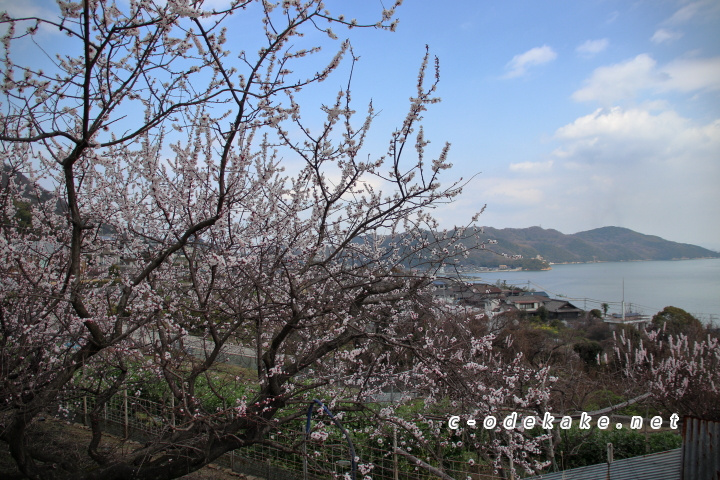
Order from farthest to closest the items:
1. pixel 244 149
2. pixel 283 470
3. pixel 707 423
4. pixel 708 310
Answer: pixel 708 310
pixel 283 470
pixel 244 149
pixel 707 423

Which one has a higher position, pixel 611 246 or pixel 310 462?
pixel 611 246

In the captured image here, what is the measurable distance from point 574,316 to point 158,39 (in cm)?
3140

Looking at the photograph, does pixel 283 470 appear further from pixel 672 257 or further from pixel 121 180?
pixel 672 257

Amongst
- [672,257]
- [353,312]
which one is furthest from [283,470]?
[672,257]

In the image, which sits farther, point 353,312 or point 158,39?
point 353,312

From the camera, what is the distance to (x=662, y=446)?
296 inches

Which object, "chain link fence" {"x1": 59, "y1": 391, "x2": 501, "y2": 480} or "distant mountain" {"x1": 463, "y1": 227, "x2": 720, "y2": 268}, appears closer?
"chain link fence" {"x1": 59, "y1": 391, "x2": 501, "y2": 480}

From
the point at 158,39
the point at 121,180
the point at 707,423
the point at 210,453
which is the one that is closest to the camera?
the point at 158,39

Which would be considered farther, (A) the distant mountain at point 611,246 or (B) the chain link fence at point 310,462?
(A) the distant mountain at point 611,246

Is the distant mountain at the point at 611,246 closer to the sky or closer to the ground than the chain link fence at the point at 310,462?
closer to the sky

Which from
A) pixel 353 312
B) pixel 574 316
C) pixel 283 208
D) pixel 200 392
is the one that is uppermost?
pixel 283 208

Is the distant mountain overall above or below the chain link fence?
above

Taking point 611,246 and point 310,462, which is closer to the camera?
point 310,462

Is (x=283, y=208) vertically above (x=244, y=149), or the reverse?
(x=244, y=149)
